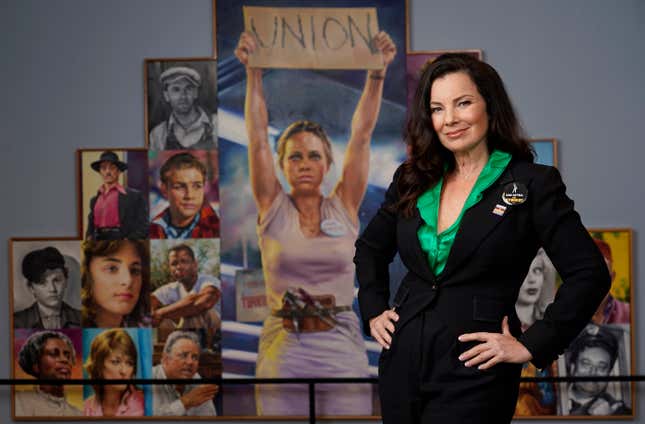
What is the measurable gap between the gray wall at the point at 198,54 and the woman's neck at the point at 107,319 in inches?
12.3

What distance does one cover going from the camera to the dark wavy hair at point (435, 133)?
154 cm

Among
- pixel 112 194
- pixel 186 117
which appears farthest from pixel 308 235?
pixel 112 194

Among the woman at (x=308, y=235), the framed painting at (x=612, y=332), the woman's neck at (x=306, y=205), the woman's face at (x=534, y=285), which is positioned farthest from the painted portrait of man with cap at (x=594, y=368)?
the woman's neck at (x=306, y=205)

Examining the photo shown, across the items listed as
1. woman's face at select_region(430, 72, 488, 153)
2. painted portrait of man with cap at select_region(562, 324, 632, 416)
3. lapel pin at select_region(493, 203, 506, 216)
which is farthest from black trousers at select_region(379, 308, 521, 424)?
painted portrait of man with cap at select_region(562, 324, 632, 416)

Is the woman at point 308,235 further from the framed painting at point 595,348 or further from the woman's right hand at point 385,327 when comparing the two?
the woman's right hand at point 385,327

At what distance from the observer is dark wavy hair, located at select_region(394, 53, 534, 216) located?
1.54 metres

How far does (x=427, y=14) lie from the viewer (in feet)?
9.09

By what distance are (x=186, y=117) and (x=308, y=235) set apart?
0.59m

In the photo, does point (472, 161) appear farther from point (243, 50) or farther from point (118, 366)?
point (118, 366)

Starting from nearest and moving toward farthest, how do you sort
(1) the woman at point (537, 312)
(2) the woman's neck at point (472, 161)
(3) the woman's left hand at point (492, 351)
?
1. (3) the woman's left hand at point (492, 351)
2. (2) the woman's neck at point (472, 161)
3. (1) the woman at point (537, 312)

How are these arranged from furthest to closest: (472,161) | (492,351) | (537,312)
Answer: (537,312) < (472,161) < (492,351)

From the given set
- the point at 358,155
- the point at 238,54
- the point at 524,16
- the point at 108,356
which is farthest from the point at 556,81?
the point at 108,356

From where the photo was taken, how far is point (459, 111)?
1.54 metres

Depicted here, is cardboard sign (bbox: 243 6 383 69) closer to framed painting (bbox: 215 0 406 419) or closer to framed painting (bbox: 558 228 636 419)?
framed painting (bbox: 215 0 406 419)
